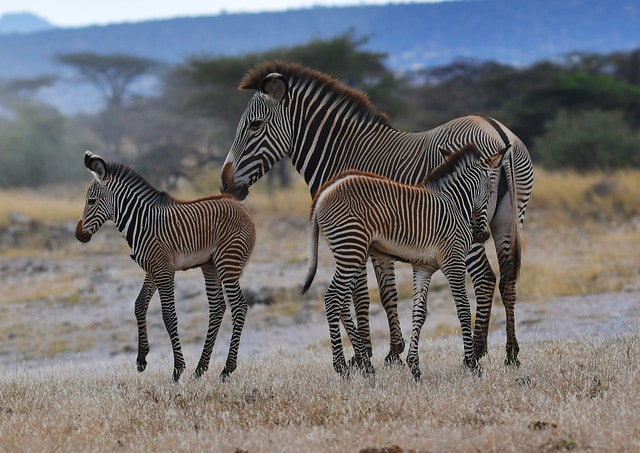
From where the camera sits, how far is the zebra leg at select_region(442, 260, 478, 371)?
717 centimetres

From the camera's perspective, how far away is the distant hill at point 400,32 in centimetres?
15588

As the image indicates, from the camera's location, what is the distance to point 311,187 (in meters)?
8.17

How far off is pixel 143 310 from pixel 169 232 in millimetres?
714

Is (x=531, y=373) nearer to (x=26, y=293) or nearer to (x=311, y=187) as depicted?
(x=311, y=187)

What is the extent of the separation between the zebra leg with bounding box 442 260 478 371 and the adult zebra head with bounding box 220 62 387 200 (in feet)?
4.82

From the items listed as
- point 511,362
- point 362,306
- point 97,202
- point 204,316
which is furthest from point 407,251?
point 204,316

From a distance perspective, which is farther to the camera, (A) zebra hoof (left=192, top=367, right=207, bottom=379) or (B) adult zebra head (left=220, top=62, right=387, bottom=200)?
(B) adult zebra head (left=220, top=62, right=387, bottom=200)

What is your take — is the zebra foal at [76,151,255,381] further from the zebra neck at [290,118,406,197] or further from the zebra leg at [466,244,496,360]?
the zebra leg at [466,244,496,360]

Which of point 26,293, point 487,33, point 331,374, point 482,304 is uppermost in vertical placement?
point 487,33

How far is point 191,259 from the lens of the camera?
762 cm

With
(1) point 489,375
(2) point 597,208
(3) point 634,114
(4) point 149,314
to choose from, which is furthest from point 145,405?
(3) point 634,114

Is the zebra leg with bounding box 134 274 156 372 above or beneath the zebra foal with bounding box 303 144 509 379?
beneath

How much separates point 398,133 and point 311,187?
2.86 feet

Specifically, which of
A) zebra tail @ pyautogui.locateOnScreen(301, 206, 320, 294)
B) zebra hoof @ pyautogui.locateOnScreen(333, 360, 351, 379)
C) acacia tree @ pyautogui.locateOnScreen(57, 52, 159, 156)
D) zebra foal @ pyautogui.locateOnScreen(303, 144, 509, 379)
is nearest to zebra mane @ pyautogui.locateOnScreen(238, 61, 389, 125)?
zebra foal @ pyautogui.locateOnScreen(303, 144, 509, 379)
